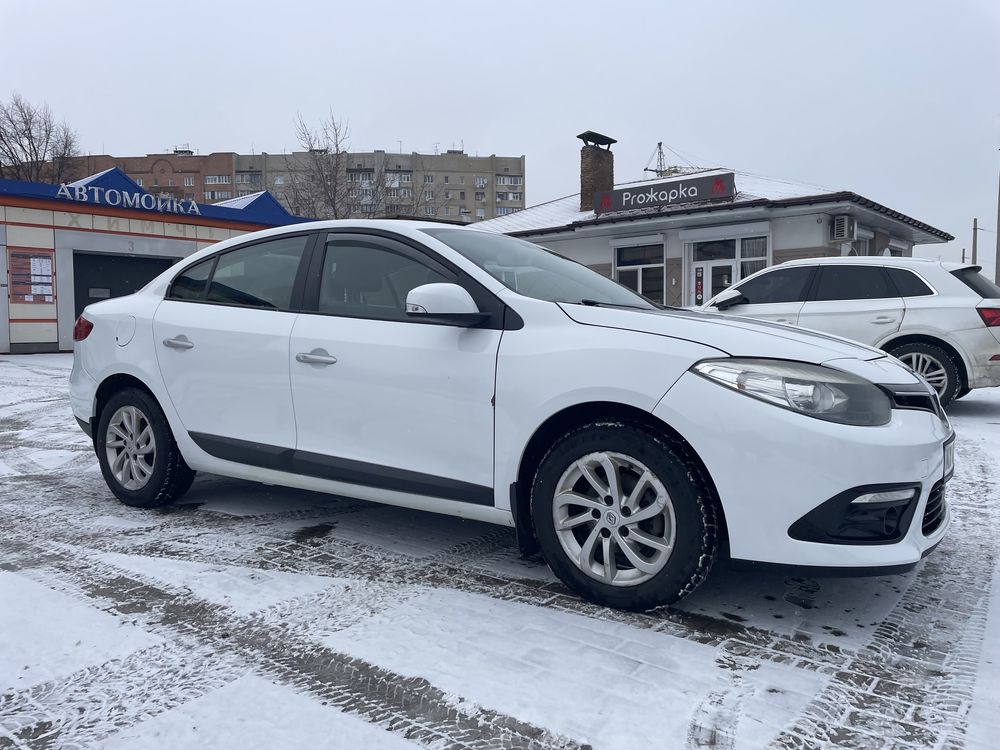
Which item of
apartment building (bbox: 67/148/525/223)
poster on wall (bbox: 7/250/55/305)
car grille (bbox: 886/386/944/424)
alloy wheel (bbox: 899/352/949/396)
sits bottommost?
alloy wheel (bbox: 899/352/949/396)

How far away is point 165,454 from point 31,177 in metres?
46.3

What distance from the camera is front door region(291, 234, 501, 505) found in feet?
10.1

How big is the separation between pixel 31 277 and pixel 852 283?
59.2ft

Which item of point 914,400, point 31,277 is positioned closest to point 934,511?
point 914,400

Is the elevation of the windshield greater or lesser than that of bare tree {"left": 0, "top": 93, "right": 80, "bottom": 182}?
lesser

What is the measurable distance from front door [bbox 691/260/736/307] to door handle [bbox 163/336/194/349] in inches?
659

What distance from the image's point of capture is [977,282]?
7.47 m

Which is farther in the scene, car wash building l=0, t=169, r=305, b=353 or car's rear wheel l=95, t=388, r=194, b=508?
car wash building l=0, t=169, r=305, b=353

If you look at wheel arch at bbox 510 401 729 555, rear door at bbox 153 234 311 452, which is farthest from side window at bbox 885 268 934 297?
rear door at bbox 153 234 311 452

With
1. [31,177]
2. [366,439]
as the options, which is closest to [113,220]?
[366,439]

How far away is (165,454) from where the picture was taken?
13.6 feet

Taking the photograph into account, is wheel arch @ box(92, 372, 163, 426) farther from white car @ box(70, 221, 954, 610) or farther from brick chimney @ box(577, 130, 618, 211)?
brick chimney @ box(577, 130, 618, 211)

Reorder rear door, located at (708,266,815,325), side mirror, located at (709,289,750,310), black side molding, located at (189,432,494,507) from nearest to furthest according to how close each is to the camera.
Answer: black side molding, located at (189,432,494,507), side mirror, located at (709,289,750,310), rear door, located at (708,266,815,325)

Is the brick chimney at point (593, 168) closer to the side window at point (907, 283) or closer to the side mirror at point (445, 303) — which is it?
the side window at point (907, 283)
